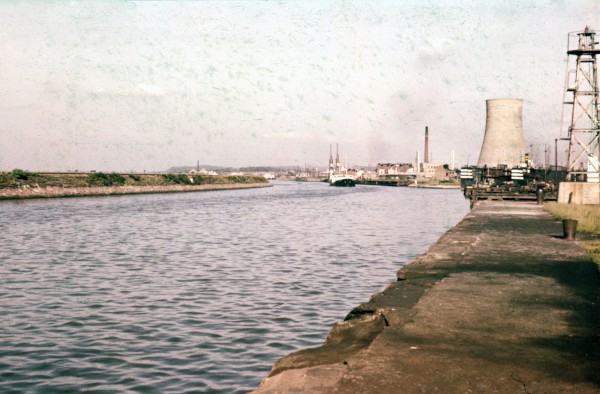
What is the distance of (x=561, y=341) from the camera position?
7473mm

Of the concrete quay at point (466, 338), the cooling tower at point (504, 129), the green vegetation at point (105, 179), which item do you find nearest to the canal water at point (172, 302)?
the concrete quay at point (466, 338)

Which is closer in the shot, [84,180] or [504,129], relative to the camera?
[504,129]

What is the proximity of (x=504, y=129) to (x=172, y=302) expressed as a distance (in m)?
76.4

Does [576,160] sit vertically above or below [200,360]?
above

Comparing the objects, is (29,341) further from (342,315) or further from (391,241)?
(391,241)

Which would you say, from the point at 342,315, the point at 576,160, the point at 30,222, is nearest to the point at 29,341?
the point at 342,315

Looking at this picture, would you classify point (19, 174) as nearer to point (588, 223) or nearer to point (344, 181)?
point (588, 223)

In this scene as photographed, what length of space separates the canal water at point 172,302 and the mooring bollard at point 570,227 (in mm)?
5763

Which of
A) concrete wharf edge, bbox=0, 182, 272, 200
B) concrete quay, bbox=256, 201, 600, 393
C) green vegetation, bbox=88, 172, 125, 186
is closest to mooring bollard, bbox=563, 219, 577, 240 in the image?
concrete quay, bbox=256, 201, 600, 393

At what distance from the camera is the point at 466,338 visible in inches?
301

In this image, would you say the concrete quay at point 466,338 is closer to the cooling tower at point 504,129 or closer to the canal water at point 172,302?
the canal water at point 172,302

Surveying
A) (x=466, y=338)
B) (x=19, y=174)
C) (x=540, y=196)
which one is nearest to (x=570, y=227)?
(x=466, y=338)

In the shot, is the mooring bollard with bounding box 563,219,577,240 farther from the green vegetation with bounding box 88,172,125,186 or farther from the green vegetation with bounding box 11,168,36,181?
the green vegetation with bounding box 88,172,125,186

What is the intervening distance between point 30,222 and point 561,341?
37.7 m
